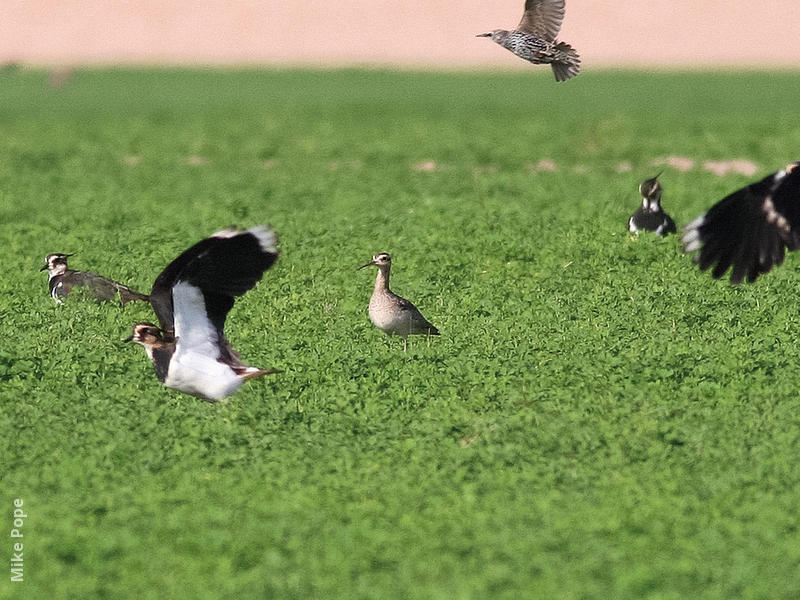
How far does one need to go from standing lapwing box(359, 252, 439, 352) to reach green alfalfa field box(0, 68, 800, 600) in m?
0.16

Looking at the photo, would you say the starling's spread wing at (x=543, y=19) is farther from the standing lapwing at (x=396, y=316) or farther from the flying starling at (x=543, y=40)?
the standing lapwing at (x=396, y=316)

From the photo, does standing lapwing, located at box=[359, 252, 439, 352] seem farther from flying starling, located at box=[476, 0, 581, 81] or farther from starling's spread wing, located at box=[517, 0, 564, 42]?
starling's spread wing, located at box=[517, 0, 564, 42]

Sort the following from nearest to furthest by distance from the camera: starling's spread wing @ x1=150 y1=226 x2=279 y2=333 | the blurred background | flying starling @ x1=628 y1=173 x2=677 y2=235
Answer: starling's spread wing @ x1=150 y1=226 x2=279 y2=333
flying starling @ x1=628 y1=173 x2=677 y2=235
the blurred background

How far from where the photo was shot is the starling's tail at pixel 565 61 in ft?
50.1

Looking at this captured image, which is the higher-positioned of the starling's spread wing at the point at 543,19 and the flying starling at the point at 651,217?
the starling's spread wing at the point at 543,19

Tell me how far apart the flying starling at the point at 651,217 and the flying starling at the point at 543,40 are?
9.00 ft

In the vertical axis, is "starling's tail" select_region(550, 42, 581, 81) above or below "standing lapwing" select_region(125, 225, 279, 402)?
above

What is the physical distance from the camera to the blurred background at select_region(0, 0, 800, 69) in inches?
2672

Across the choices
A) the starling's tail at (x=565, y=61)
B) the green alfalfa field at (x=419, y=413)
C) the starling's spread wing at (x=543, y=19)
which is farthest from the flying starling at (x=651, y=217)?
the starling's tail at (x=565, y=61)

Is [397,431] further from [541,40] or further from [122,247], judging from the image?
[122,247]

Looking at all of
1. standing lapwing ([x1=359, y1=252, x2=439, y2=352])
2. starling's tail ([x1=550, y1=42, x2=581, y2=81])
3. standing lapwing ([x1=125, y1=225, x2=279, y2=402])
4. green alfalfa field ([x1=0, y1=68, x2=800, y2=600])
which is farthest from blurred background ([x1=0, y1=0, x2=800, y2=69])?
standing lapwing ([x1=125, y1=225, x2=279, y2=402])

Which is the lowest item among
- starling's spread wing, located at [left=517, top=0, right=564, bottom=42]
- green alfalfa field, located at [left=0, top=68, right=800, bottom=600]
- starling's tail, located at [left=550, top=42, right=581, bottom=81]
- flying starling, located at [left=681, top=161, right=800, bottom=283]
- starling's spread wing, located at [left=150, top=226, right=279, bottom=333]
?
green alfalfa field, located at [left=0, top=68, right=800, bottom=600]

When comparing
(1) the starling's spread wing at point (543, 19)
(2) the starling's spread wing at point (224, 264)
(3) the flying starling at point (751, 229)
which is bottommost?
(2) the starling's spread wing at point (224, 264)

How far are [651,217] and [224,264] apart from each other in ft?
27.0
